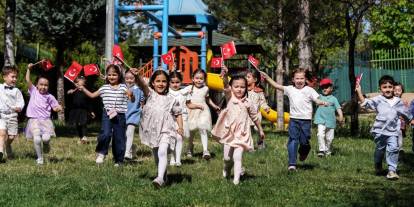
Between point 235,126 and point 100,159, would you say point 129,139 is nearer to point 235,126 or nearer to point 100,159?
point 100,159

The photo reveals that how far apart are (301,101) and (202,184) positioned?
2.65m

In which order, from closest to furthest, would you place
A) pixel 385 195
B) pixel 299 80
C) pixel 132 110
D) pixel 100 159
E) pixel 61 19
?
pixel 385 195 < pixel 299 80 < pixel 100 159 < pixel 132 110 < pixel 61 19

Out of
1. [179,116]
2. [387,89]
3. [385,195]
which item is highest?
[387,89]

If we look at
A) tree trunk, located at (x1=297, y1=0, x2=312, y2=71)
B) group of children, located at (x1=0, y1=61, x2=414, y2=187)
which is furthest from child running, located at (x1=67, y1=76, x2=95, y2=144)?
tree trunk, located at (x1=297, y1=0, x2=312, y2=71)

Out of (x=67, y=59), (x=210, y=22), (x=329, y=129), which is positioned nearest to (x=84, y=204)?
(x=329, y=129)

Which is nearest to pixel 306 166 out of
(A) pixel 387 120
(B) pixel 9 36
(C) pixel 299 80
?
(C) pixel 299 80

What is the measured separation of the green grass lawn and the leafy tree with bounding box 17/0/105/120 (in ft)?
23.2

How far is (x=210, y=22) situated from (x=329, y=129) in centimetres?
1142

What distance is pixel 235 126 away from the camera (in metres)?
8.25

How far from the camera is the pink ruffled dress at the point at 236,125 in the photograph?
26.9ft

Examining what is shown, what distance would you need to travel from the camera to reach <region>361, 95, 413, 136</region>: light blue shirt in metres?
9.02

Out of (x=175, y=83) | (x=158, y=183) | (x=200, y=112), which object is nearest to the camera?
(x=158, y=183)

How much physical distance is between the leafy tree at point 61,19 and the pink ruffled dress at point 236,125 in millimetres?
10044

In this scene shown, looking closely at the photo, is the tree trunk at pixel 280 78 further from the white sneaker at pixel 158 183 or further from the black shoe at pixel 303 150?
the white sneaker at pixel 158 183
